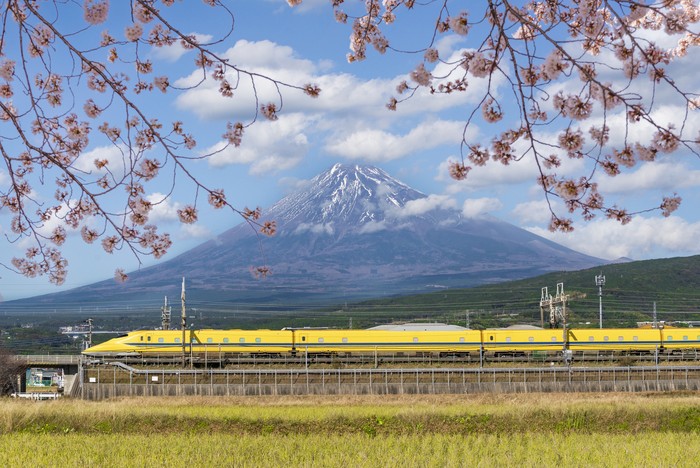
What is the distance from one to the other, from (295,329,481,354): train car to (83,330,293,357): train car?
1.39 m

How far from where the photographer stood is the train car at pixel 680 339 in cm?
5262

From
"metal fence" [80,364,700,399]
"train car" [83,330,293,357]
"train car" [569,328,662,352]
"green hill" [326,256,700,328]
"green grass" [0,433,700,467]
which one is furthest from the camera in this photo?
"green hill" [326,256,700,328]

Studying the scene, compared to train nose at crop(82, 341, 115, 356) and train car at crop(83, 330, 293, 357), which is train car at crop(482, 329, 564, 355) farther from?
train nose at crop(82, 341, 115, 356)

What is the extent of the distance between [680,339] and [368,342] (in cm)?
2166

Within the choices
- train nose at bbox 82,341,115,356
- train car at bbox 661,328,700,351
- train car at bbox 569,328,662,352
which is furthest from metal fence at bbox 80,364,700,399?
train car at bbox 661,328,700,351

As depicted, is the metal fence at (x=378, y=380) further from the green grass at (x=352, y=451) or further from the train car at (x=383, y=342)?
the green grass at (x=352, y=451)

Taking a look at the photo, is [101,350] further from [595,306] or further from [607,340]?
[595,306]

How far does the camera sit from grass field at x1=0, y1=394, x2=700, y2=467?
1242 centimetres

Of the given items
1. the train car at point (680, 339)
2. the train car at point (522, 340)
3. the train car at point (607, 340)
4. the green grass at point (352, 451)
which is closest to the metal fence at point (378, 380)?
the train car at point (522, 340)

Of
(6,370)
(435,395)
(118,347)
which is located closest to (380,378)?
(435,395)

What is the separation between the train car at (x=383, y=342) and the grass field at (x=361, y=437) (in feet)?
97.7

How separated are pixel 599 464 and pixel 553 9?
7531 mm

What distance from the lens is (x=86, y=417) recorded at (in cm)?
1747

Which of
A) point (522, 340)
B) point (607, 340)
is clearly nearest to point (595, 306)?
point (607, 340)
